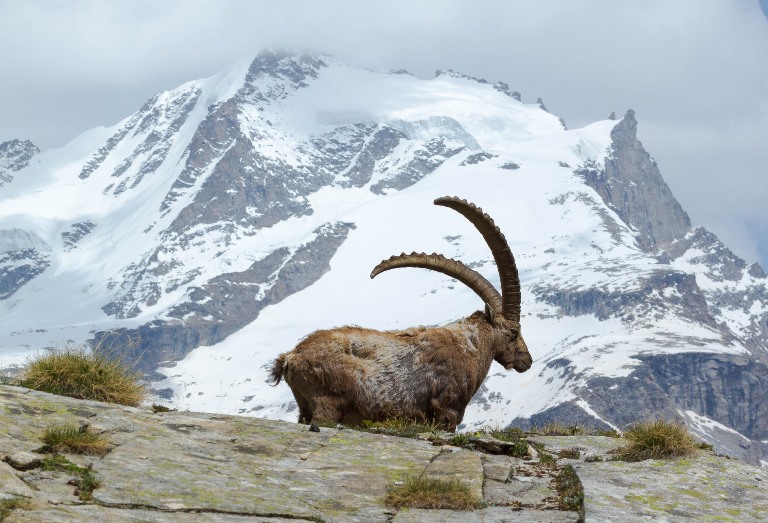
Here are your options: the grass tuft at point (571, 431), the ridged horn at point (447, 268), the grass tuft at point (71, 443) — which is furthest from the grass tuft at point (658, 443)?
the grass tuft at point (71, 443)

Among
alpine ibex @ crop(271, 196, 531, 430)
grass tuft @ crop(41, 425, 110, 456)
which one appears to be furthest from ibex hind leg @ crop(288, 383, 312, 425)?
grass tuft @ crop(41, 425, 110, 456)

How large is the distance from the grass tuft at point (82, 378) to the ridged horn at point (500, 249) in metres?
6.66

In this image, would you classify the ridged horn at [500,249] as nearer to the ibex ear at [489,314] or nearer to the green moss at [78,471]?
the ibex ear at [489,314]

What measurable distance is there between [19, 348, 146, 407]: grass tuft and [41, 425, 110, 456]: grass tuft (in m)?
3.77

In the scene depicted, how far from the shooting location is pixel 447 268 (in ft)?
70.4

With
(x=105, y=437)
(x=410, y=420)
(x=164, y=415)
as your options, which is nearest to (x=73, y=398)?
(x=164, y=415)

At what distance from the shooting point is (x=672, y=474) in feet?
45.4

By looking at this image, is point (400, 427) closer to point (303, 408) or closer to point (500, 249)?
point (303, 408)

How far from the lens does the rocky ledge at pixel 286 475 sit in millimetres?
10992

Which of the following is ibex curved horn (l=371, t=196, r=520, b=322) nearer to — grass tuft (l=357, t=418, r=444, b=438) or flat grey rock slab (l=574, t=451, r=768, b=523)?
grass tuft (l=357, t=418, r=444, b=438)

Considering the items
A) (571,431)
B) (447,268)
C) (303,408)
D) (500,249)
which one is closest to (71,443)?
(303,408)

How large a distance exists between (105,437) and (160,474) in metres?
1.60

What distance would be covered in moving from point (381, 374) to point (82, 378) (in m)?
5.56

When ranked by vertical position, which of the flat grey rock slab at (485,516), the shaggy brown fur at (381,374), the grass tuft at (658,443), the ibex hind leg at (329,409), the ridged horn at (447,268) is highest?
the ridged horn at (447,268)
